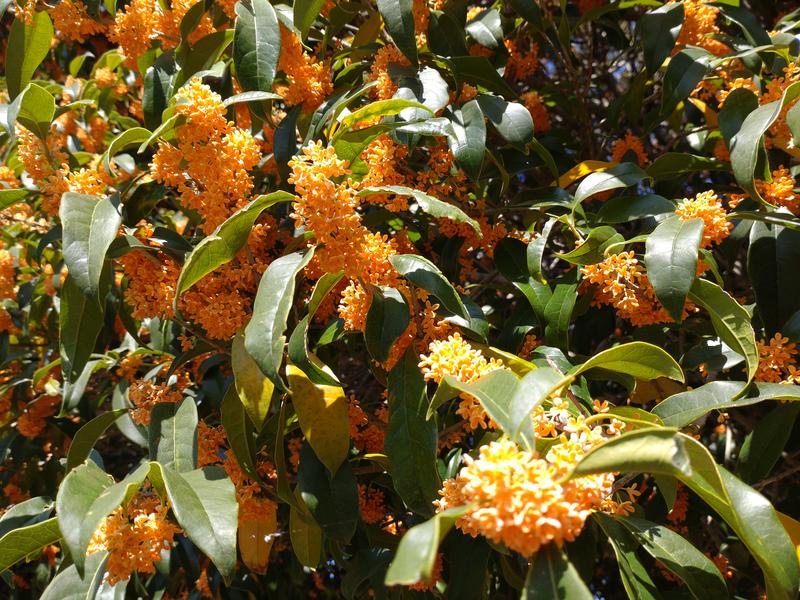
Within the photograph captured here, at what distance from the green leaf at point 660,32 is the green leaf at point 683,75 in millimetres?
67

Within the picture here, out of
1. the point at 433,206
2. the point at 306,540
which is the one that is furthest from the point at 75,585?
the point at 433,206

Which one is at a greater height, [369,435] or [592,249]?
[592,249]

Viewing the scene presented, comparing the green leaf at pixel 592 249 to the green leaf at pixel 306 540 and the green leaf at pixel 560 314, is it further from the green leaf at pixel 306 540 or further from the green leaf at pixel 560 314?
the green leaf at pixel 306 540

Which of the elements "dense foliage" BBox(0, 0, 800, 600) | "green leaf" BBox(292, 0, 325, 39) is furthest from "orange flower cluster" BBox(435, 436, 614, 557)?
"green leaf" BBox(292, 0, 325, 39)

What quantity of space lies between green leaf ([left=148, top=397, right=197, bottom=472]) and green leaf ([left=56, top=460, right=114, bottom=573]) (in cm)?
22

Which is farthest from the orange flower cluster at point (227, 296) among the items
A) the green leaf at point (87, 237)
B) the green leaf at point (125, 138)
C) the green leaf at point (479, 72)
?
the green leaf at point (479, 72)

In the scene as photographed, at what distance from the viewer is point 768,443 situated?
1532 mm

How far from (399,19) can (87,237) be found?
0.84 metres

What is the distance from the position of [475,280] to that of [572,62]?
2.53 feet

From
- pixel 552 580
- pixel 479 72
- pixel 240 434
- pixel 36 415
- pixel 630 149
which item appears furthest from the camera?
pixel 36 415

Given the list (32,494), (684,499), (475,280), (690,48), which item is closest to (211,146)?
(475,280)

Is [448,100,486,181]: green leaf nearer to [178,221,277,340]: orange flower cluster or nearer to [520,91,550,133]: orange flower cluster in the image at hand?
[178,221,277,340]: orange flower cluster

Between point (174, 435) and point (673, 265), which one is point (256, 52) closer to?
point (174, 435)

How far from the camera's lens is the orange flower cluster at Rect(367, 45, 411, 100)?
1685 mm
